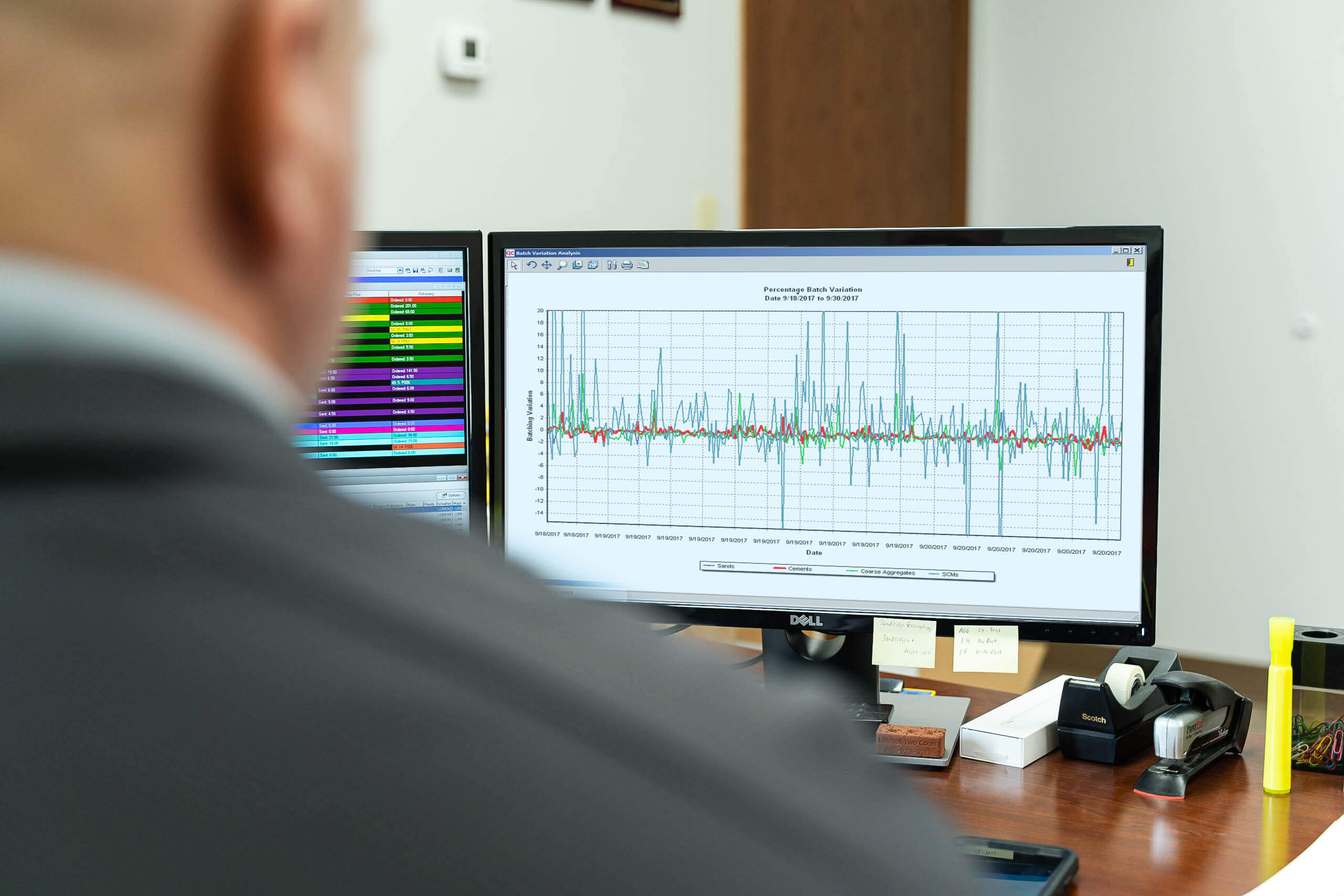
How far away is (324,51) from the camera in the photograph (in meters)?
0.23

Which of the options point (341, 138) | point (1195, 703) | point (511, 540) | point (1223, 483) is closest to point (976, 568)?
point (1195, 703)

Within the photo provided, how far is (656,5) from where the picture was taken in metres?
2.66

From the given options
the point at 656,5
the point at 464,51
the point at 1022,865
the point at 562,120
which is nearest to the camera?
the point at 1022,865

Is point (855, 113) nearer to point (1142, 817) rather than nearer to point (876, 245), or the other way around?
point (876, 245)

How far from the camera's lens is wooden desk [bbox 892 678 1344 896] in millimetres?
869

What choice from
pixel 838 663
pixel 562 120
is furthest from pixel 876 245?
pixel 562 120

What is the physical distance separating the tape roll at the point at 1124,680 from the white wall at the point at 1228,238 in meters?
2.22

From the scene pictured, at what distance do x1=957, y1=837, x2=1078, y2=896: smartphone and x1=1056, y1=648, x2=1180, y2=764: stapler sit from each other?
22 cm

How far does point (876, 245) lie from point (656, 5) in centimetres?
176

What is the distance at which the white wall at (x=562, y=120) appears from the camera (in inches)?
88.0

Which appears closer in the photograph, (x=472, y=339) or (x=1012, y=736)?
(x=1012, y=736)

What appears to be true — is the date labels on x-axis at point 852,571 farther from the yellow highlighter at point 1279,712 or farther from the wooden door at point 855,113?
the wooden door at point 855,113

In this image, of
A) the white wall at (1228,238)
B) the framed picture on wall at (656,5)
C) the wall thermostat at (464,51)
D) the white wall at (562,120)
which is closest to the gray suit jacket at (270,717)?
the white wall at (562,120)

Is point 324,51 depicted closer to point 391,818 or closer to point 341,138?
point 341,138
